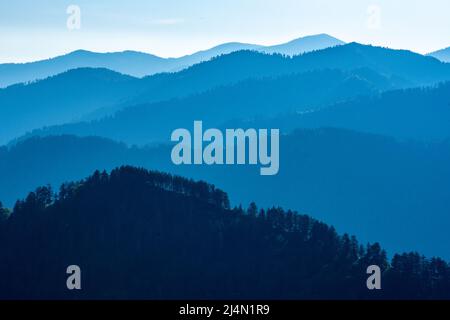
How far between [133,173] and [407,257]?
4900cm

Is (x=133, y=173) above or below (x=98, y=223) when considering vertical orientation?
above

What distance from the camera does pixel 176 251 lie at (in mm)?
121875

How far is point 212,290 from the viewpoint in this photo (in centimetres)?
10988

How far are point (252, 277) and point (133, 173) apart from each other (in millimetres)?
32905

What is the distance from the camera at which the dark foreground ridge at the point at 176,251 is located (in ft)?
359

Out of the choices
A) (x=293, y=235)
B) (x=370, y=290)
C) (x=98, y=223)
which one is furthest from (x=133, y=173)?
(x=370, y=290)

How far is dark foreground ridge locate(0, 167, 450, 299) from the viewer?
110 meters
